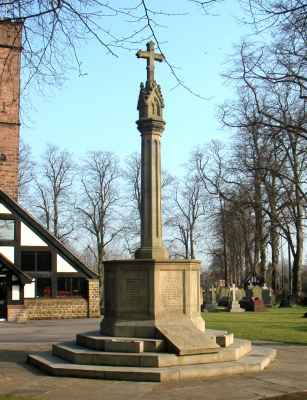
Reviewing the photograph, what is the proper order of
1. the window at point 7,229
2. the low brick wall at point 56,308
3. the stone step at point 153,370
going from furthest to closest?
the window at point 7,229 → the low brick wall at point 56,308 → the stone step at point 153,370

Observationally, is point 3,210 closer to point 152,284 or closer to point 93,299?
point 93,299

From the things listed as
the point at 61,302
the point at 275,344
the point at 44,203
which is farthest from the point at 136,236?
the point at 275,344

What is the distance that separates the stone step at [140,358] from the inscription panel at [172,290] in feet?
4.28

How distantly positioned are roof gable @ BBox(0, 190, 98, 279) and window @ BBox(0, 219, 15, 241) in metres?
0.50

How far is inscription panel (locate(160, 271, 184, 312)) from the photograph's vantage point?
11.2m

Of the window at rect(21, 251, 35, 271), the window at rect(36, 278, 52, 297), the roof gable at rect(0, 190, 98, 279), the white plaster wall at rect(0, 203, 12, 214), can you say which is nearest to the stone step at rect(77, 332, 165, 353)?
the window at rect(36, 278, 52, 297)

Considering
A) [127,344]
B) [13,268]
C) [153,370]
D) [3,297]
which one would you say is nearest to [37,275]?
[13,268]

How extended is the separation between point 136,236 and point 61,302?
21.3 meters

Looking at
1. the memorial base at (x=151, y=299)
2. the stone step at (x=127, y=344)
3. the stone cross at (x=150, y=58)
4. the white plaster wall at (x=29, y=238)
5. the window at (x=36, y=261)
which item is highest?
the stone cross at (x=150, y=58)

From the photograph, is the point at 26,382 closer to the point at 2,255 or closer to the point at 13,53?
the point at 13,53

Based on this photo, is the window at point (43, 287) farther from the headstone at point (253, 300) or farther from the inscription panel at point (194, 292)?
the inscription panel at point (194, 292)

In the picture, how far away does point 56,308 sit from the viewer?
28.6 m

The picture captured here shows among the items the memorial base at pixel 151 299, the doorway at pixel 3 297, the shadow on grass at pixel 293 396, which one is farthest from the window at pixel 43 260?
the shadow on grass at pixel 293 396

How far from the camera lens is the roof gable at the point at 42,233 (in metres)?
28.7
